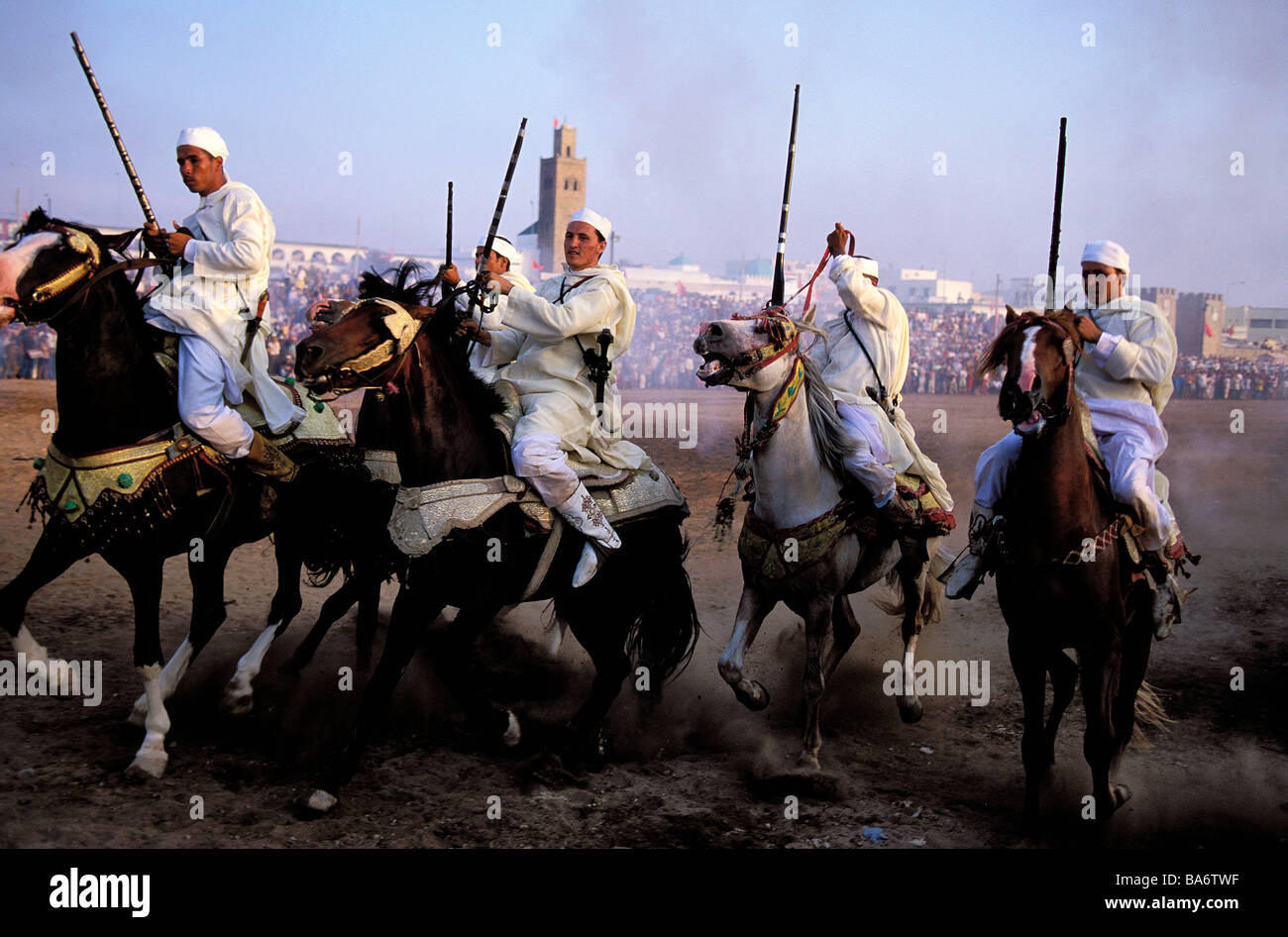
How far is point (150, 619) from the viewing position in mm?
5785

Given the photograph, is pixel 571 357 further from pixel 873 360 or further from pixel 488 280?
pixel 873 360

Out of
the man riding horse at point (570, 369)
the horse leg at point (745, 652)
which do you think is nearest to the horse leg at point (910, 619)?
the horse leg at point (745, 652)

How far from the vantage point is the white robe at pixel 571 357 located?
19.8 feet

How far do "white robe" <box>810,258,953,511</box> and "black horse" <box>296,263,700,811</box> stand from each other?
1.64 metres

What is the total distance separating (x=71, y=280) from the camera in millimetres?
5418

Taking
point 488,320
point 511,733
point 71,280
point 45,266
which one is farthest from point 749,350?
point 45,266

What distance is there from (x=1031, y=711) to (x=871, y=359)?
9.37 feet

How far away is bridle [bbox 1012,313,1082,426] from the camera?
4.85 m

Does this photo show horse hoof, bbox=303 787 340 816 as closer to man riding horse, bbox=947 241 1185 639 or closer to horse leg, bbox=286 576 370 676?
horse leg, bbox=286 576 370 676

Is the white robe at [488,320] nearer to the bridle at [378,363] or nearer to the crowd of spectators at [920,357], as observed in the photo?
the bridle at [378,363]

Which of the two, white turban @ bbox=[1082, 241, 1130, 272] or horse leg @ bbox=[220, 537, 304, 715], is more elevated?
white turban @ bbox=[1082, 241, 1130, 272]

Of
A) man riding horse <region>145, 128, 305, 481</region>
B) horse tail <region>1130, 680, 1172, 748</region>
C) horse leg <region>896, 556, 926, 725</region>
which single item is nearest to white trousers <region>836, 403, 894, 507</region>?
horse leg <region>896, 556, 926, 725</region>

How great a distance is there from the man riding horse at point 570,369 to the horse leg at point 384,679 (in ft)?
2.77
